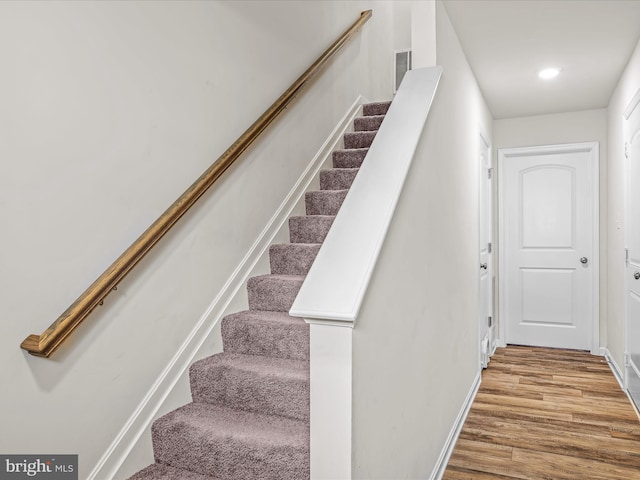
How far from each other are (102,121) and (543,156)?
A: 4325 mm

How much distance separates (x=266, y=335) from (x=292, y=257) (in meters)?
0.58

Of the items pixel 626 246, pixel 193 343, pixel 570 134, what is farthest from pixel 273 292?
pixel 570 134

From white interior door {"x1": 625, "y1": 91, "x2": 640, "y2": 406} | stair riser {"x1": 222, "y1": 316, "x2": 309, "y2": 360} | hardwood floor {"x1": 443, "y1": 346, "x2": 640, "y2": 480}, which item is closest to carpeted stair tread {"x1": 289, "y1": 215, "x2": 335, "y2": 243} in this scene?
stair riser {"x1": 222, "y1": 316, "x2": 309, "y2": 360}

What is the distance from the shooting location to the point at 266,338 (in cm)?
211

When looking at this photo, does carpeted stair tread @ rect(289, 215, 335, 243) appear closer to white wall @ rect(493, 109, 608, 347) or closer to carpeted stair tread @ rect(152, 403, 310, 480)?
carpeted stair tread @ rect(152, 403, 310, 480)

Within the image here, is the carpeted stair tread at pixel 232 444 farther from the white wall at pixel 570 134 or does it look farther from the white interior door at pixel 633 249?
the white wall at pixel 570 134

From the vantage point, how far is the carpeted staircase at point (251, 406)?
1.59 meters

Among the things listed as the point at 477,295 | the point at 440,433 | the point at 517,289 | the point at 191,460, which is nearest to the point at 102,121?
the point at 191,460

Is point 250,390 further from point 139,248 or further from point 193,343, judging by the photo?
point 139,248

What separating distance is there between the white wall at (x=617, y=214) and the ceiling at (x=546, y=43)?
0.15m

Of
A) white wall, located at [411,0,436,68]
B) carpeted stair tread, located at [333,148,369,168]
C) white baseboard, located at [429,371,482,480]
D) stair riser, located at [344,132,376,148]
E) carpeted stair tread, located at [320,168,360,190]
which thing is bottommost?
white baseboard, located at [429,371,482,480]

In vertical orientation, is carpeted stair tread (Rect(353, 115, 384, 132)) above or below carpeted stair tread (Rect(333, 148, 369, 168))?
above

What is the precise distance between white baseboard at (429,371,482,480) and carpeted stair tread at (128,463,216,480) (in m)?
1.02

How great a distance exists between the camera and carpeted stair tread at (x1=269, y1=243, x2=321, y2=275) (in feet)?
8.35
